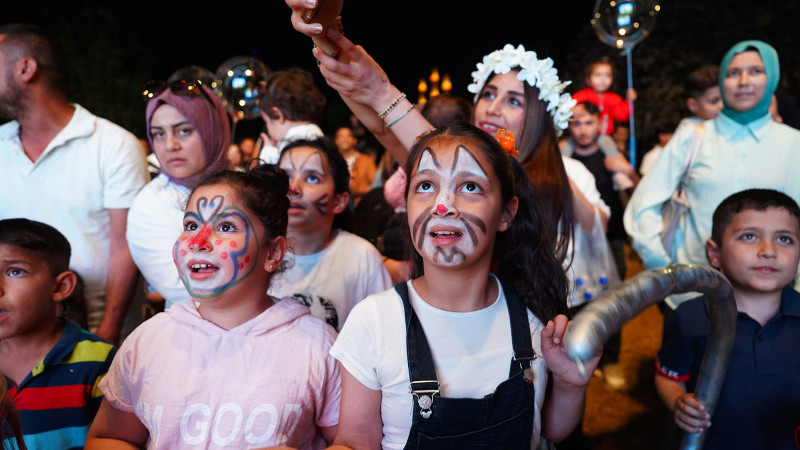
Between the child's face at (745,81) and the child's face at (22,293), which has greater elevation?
the child's face at (745,81)

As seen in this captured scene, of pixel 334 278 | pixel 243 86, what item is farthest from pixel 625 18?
pixel 334 278

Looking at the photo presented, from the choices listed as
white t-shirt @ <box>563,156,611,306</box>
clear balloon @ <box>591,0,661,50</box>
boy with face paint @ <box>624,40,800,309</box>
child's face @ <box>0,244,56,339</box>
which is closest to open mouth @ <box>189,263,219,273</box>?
child's face @ <box>0,244,56,339</box>

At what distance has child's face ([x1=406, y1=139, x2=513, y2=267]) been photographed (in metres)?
1.56

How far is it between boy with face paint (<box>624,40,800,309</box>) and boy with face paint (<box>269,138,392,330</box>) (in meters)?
1.33

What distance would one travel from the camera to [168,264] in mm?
2156

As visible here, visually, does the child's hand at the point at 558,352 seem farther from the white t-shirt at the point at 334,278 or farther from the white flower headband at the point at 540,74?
the white flower headband at the point at 540,74

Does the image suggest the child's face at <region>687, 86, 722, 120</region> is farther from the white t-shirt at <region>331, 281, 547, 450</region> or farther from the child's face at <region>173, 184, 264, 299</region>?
the child's face at <region>173, 184, 264, 299</region>

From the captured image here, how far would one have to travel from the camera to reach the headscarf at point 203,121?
2.35 metres

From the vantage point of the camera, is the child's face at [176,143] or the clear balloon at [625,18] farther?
the clear balloon at [625,18]

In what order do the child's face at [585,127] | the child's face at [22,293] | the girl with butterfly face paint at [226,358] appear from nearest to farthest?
the girl with butterfly face paint at [226,358], the child's face at [22,293], the child's face at [585,127]

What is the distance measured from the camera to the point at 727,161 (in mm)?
2795

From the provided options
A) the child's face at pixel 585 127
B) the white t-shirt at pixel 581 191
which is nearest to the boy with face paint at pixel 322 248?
the white t-shirt at pixel 581 191

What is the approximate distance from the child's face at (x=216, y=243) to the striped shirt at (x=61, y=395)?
1.75ft

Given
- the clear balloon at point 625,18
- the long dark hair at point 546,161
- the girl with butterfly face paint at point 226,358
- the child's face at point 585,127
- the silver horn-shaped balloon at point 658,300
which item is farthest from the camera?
the child's face at point 585,127
